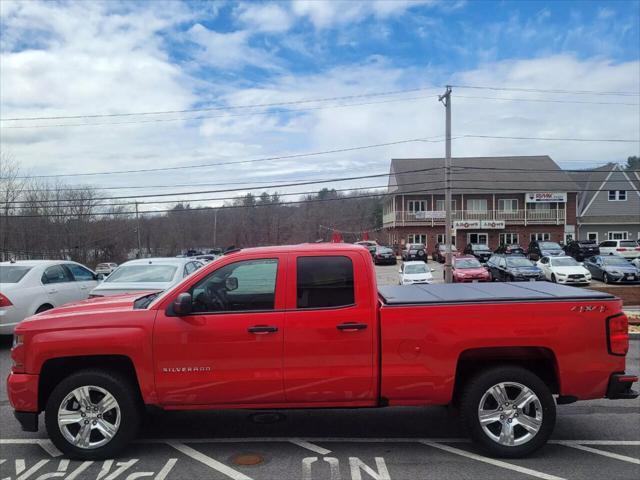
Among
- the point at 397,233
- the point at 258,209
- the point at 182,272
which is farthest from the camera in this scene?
the point at 258,209

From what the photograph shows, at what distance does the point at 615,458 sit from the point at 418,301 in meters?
2.15

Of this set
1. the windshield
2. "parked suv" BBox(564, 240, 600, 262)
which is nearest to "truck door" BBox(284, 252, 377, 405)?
the windshield

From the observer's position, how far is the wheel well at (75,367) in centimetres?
425

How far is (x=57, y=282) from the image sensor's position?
32.4 feet

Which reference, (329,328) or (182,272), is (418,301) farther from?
(182,272)

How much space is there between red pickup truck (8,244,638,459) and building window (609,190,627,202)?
54752 millimetres

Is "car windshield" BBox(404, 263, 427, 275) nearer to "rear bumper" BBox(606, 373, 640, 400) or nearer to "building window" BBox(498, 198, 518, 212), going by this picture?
"rear bumper" BBox(606, 373, 640, 400)

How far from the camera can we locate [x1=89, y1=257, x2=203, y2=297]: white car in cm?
854

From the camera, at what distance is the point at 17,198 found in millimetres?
40344

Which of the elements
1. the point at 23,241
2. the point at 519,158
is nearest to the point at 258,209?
the point at 23,241

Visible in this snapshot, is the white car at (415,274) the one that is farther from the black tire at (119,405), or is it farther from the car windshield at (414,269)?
the black tire at (119,405)

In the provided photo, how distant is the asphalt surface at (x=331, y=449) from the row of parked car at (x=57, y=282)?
3572mm

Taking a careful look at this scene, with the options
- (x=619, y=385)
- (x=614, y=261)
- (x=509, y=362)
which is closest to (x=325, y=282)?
(x=509, y=362)

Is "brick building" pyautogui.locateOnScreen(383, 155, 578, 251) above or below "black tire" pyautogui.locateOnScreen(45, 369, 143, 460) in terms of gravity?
above
